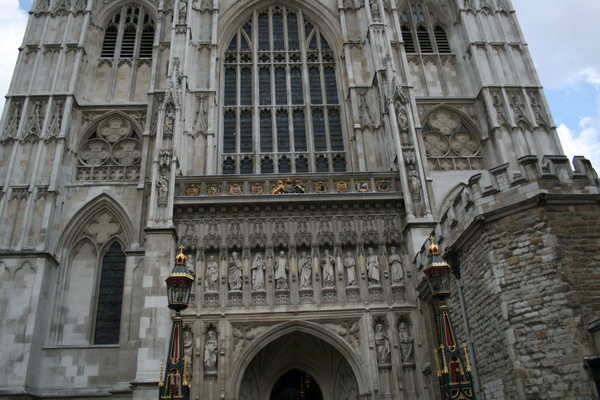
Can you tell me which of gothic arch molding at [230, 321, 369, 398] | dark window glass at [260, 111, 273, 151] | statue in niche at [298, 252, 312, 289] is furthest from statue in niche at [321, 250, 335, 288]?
dark window glass at [260, 111, 273, 151]

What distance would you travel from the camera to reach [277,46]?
2283 cm

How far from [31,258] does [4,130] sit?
548 centimetres

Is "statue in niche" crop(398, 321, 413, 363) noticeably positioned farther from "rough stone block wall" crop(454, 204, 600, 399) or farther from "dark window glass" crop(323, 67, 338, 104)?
"dark window glass" crop(323, 67, 338, 104)

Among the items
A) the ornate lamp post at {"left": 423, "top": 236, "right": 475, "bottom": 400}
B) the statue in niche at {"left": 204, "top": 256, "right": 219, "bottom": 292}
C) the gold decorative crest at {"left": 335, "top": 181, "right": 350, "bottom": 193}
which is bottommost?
the ornate lamp post at {"left": 423, "top": 236, "right": 475, "bottom": 400}

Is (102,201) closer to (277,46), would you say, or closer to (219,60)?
(219,60)

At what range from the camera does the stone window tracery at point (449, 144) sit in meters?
20.5

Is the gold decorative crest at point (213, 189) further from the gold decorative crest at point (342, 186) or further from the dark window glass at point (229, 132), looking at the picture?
the dark window glass at point (229, 132)

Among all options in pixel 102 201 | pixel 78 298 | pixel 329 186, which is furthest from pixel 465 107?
pixel 78 298

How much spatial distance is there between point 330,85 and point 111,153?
925cm

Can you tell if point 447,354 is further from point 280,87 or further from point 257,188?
point 280,87

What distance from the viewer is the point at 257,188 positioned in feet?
55.2

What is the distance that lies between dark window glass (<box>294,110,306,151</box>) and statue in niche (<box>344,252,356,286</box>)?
6184mm

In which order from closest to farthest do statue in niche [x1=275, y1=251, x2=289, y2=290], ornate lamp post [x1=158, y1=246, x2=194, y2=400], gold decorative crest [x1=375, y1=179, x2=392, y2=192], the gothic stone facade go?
ornate lamp post [x1=158, y1=246, x2=194, y2=400] → the gothic stone facade → statue in niche [x1=275, y1=251, x2=289, y2=290] → gold decorative crest [x1=375, y1=179, x2=392, y2=192]

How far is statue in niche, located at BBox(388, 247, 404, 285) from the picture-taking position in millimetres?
15641
